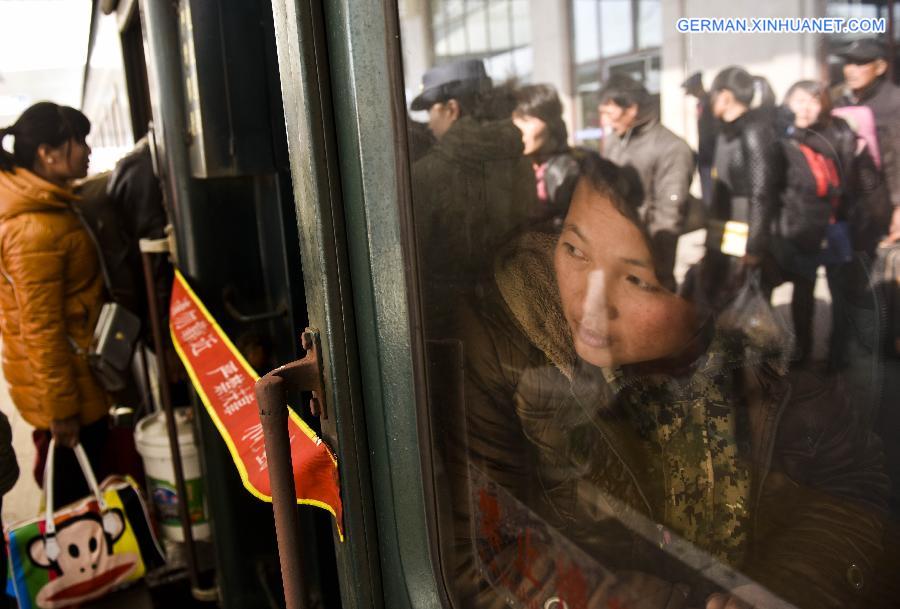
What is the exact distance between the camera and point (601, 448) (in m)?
1.01

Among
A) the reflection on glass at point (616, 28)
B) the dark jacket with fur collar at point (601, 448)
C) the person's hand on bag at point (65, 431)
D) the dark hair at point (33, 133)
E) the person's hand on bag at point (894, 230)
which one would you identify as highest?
the dark hair at point (33, 133)

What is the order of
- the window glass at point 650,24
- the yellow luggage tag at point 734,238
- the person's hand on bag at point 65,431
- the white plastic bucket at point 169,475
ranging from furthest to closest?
the person's hand on bag at point 65,431, the white plastic bucket at point 169,475, the yellow luggage tag at point 734,238, the window glass at point 650,24

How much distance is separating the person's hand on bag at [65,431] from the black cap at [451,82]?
2612mm

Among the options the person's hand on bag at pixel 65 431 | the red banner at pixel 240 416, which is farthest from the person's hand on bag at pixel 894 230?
the person's hand on bag at pixel 65 431

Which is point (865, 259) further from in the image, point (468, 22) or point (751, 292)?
point (468, 22)

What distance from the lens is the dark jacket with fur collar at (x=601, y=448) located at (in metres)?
0.99

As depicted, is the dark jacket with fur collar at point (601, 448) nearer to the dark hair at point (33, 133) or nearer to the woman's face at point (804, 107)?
the woman's face at point (804, 107)

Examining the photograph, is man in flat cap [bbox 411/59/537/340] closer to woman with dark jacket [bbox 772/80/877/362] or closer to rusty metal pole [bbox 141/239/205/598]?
woman with dark jacket [bbox 772/80/877/362]

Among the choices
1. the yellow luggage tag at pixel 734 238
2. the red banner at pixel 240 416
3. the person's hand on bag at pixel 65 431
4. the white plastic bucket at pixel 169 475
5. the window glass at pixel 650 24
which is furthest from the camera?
the person's hand on bag at pixel 65 431

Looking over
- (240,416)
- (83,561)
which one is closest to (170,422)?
(83,561)

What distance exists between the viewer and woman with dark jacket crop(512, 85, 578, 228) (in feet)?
2.89

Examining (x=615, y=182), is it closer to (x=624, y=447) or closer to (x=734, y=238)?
(x=734, y=238)

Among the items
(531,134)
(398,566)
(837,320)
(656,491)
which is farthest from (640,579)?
(531,134)

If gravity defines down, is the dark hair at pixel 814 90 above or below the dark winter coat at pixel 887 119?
above
